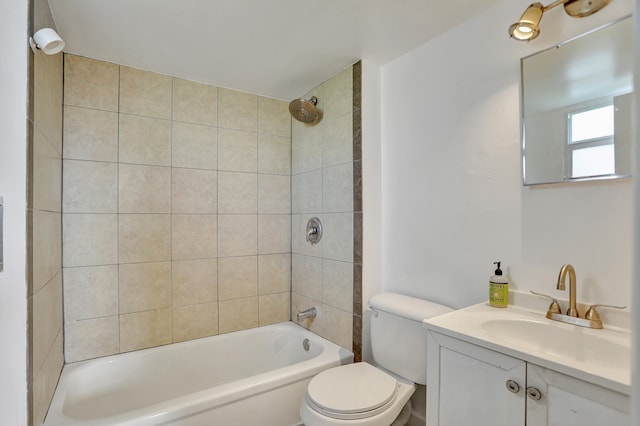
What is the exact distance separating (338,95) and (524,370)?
181cm

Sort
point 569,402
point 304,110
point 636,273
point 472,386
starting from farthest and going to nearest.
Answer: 1. point 304,110
2. point 472,386
3. point 569,402
4. point 636,273

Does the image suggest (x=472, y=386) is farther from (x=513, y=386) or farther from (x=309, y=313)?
(x=309, y=313)

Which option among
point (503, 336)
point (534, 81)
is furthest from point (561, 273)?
point (534, 81)

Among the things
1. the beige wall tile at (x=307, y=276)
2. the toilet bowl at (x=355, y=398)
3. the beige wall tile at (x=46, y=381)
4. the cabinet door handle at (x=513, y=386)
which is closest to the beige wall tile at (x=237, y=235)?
the beige wall tile at (x=307, y=276)

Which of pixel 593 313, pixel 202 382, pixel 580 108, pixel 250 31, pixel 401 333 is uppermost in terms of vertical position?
pixel 250 31

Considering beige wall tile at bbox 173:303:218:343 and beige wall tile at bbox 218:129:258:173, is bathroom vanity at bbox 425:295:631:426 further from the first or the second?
beige wall tile at bbox 218:129:258:173

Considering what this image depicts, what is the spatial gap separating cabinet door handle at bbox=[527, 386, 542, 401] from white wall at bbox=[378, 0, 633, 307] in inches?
19.1

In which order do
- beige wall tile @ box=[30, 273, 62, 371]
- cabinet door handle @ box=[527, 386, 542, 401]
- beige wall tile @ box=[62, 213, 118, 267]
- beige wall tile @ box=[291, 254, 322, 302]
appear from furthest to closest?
beige wall tile @ box=[291, 254, 322, 302] < beige wall tile @ box=[62, 213, 118, 267] < beige wall tile @ box=[30, 273, 62, 371] < cabinet door handle @ box=[527, 386, 542, 401]

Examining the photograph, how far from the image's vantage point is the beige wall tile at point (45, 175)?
1.28 metres

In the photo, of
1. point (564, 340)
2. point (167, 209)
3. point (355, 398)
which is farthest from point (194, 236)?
point (564, 340)

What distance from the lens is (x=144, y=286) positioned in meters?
Result: 2.12

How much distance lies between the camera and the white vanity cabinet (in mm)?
866

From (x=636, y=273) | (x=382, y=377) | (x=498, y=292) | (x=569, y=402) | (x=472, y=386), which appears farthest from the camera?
(x=382, y=377)

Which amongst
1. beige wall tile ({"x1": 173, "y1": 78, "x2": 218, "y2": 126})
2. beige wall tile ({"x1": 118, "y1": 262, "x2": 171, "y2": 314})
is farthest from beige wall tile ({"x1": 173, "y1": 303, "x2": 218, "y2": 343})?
beige wall tile ({"x1": 173, "y1": 78, "x2": 218, "y2": 126})
